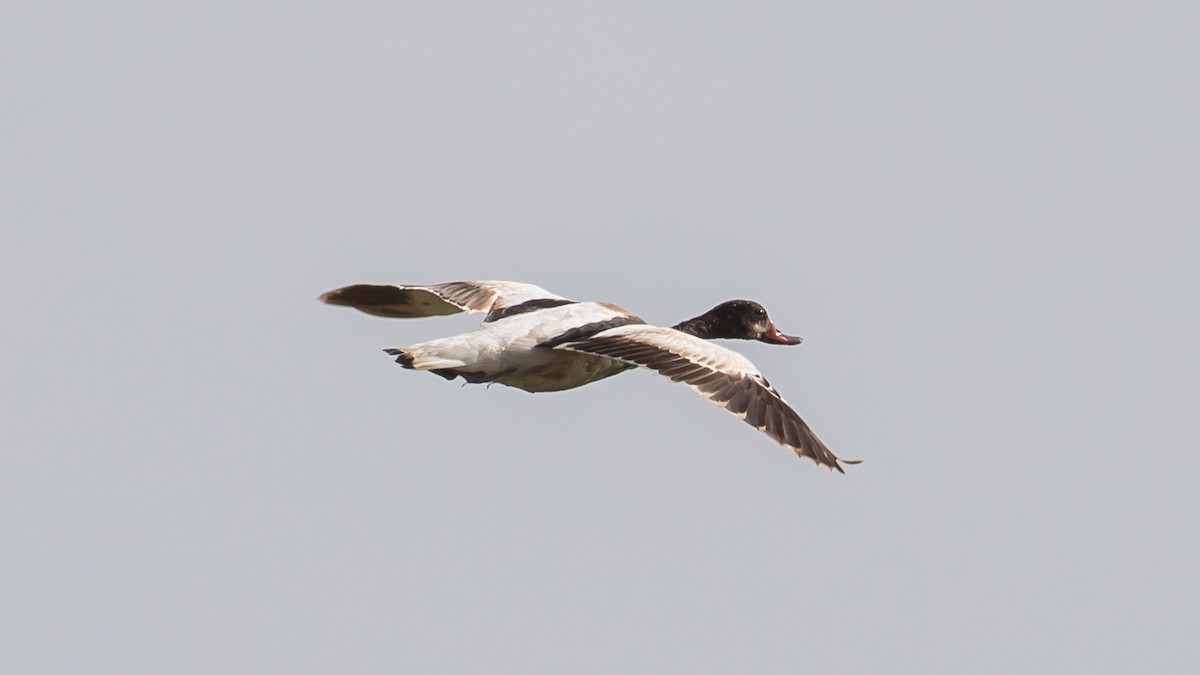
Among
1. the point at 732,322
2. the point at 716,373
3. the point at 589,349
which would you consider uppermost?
the point at 732,322

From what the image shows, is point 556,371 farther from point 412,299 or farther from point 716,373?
point 412,299

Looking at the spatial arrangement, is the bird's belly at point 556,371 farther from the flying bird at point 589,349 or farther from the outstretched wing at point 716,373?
the outstretched wing at point 716,373

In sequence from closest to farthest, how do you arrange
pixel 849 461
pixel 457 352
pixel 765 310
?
pixel 849 461 < pixel 457 352 < pixel 765 310

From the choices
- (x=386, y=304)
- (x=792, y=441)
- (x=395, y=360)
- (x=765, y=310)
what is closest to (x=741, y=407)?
(x=792, y=441)

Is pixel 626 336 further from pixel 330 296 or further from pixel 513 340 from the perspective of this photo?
pixel 330 296

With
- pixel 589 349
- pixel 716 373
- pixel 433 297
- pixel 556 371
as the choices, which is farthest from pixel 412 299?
pixel 716 373

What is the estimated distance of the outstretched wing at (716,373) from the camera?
46.3 feet

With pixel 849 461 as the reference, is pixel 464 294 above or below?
above

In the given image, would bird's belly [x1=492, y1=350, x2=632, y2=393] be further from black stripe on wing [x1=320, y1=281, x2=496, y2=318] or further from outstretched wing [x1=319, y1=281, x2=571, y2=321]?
black stripe on wing [x1=320, y1=281, x2=496, y2=318]

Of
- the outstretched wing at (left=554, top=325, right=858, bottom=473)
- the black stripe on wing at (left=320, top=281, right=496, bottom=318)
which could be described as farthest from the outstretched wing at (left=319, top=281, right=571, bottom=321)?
the outstretched wing at (left=554, top=325, right=858, bottom=473)

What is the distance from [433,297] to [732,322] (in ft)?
10.5

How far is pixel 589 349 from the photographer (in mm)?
15406

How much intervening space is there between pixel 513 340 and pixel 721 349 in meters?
1.90

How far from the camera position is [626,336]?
1560 centimetres
